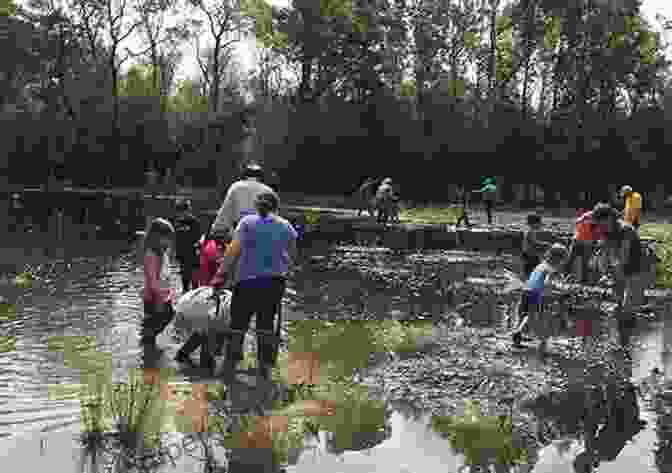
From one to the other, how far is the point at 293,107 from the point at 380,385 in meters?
43.8

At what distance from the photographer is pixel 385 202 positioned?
99.4ft

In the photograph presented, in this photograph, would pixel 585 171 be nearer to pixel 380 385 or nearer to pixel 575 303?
pixel 575 303

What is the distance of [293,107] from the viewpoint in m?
50.8

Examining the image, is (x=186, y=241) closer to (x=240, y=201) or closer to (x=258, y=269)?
(x=240, y=201)

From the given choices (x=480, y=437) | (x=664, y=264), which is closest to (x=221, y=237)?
(x=480, y=437)

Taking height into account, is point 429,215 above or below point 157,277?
below

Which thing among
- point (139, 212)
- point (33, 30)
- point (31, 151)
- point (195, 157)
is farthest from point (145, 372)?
point (33, 30)

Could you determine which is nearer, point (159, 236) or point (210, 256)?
point (159, 236)

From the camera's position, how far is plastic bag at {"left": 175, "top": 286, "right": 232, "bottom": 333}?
8102mm

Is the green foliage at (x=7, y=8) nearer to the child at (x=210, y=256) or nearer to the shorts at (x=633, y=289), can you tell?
the child at (x=210, y=256)

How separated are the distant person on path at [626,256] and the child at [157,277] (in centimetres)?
607

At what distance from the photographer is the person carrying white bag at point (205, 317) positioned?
8102mm

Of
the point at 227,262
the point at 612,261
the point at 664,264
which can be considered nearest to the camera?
the point at 227,262

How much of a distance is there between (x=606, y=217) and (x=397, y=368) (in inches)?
178
